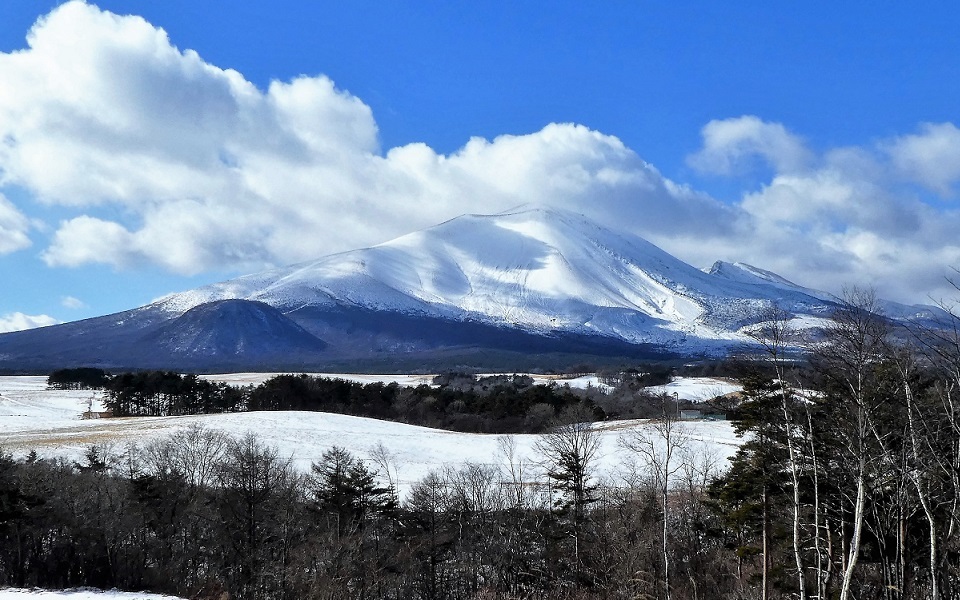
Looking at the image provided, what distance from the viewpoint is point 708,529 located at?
141ft

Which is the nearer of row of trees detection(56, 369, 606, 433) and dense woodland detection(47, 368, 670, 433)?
dense woodland detection(47, 368, 670, 433)

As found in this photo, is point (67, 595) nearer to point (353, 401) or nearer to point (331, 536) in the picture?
point (331, 536)

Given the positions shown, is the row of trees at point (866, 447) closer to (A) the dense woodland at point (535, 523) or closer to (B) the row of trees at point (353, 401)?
(A) the dense woodland at point (535, 523)

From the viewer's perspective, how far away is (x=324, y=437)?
71.5 m

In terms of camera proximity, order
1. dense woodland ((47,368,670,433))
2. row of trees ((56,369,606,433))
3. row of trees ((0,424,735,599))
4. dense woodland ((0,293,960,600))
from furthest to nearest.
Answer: row of trees ((56,369,606,433))
dense woodland ((47,368,670,433))
row of trees ((0,424,735,599))
dense woodland ((0,293,960,600))

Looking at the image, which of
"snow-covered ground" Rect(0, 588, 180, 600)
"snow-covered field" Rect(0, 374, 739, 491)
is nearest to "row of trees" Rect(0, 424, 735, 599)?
"snow-covered ground" Rect(0, 588, 180, 600)

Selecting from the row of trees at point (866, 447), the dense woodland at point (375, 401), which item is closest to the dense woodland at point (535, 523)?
the row of trees at point (866, 447)

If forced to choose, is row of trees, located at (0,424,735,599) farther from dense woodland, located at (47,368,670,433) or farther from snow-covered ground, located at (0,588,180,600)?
dense woodland, located at (47,368,670,433)

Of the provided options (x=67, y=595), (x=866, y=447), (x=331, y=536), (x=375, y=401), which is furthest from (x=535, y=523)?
(x=375, y=401)

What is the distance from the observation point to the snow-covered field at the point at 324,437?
6169 centimetres

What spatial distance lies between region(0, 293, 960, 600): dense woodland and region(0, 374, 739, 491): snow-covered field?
25.8ft

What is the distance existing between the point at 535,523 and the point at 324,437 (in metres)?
32.4

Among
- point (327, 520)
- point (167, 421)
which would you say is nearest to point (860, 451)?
point (327, 520)

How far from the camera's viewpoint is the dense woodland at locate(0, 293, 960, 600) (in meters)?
23.7
